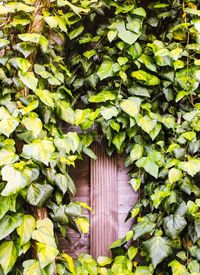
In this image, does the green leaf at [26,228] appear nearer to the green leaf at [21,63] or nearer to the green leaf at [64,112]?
the green leaf at [64,112]

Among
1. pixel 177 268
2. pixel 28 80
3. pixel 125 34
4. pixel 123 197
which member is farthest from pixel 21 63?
pixel 177 268

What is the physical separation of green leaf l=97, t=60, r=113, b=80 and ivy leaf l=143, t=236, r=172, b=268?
75cm

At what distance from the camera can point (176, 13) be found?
1.72 meters

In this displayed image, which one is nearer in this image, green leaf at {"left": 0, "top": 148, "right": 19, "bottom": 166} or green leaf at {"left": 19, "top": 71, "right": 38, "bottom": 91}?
green leaf at {"left": 0, "top": 148, "right": 19, "bottom": 166}

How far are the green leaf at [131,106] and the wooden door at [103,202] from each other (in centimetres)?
28

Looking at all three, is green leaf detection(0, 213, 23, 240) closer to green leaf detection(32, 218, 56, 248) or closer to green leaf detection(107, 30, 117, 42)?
green leaf detection(32, 218, 56, 248)

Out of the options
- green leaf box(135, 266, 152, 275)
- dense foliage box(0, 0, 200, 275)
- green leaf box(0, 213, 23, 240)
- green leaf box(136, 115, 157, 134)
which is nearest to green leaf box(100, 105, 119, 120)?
dense foliage box(0, 0, 200, 275)

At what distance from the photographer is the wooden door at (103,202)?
5.70ft

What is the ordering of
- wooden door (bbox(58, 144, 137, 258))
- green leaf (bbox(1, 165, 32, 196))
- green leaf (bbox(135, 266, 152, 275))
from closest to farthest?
1. green leaf (bbox(1, 165, 32, 196))
2. green leaf (bbox(135, 266, 152, 275))
3. wooden door (bbox(58, 144, 137, 258))

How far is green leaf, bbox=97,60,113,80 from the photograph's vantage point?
164 cm

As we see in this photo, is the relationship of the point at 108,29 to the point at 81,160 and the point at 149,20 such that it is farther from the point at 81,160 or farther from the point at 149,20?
the point at 81,160

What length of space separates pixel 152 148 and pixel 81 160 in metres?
0.38

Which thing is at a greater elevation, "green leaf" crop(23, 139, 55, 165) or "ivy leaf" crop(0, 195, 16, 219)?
"green leaf" crop(23, 139, 55, 165)

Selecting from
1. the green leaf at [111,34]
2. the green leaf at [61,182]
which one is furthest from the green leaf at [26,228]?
the green leaf at [111,34]
